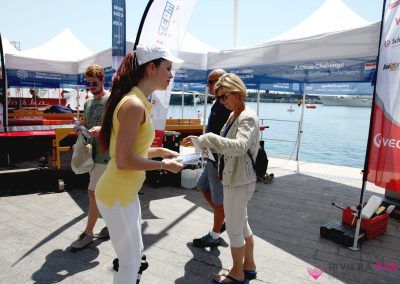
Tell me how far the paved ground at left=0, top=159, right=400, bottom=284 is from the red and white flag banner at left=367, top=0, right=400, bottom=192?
3.29 ft

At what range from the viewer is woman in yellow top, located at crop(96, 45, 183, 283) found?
166 cm

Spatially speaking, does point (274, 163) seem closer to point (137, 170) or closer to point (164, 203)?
point (164, 203)

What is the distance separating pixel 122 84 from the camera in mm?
1781

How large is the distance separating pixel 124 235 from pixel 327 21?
683 centimetres

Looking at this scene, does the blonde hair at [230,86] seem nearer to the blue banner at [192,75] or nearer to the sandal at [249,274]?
the sandal at [249,274]

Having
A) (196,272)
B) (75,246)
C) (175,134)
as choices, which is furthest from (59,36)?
(196,272)

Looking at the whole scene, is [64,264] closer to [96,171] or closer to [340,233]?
[96,171]

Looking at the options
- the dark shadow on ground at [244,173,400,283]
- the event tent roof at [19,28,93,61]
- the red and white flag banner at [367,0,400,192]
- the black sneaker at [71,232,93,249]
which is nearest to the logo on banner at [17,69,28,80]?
the event tent roof at [19,28,93,61]

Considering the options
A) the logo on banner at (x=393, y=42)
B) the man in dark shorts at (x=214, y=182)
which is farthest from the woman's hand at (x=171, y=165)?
the logo on banner at (x=393, y=42)

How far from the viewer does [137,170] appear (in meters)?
1.72

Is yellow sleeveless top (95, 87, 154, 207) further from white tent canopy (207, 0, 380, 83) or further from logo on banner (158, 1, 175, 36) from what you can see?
white tent canopy (207, 0, 380, 83)

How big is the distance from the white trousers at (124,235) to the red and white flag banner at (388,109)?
2.87 metres

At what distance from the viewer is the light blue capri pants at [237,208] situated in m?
2.46

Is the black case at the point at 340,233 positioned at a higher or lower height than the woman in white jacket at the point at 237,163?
lower
